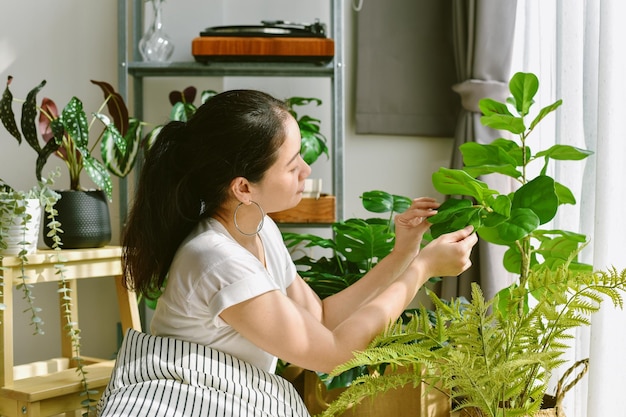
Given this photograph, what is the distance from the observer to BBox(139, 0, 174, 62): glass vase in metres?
2.64

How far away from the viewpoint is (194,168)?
149 cm

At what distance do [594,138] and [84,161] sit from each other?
4.66ft

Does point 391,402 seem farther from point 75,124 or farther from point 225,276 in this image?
point 75,124

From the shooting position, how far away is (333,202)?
250cm

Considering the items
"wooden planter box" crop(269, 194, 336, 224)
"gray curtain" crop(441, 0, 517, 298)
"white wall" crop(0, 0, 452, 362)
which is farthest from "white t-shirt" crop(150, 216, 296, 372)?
"white wall" crop(0, 0, 452, 362)

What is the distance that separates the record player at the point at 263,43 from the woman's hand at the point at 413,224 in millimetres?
964

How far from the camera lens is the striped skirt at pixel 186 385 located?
4.32ft

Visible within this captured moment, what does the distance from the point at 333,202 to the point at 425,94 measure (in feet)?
2.28

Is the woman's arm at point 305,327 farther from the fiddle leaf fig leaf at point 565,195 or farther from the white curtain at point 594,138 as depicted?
the white curtain at point 594,138

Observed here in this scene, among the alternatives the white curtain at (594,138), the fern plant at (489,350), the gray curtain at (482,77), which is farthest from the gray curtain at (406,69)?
the fern plant at (489,350)

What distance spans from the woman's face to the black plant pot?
3.03ft

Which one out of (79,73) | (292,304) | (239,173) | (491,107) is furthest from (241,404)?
(79,73)

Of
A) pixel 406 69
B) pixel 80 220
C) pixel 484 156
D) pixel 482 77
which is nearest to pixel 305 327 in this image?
pixel 484 156

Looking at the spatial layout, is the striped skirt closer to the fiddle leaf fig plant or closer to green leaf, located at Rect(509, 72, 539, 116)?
the fiddle leaf fig plant
